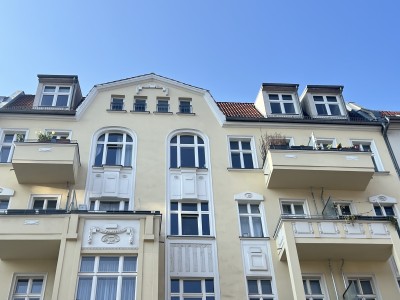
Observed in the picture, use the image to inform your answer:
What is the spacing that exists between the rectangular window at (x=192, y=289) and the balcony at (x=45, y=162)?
6.33 m

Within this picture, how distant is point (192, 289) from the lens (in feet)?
60.9

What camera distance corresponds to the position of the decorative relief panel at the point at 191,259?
18.9 meters

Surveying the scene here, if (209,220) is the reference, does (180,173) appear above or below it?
above

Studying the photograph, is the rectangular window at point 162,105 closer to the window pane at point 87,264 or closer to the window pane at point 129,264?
the window pane at point 129,264

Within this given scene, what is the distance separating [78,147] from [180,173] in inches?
181

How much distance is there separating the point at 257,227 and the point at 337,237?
135 inches

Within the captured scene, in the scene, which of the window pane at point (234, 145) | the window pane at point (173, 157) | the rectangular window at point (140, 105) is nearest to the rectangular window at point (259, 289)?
the window pane at point (173, 157)

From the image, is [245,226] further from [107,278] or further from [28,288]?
[28,288]

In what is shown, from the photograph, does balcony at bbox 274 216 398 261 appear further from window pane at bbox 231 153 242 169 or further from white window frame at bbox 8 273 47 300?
white window frame at bbox 8 273 47 300

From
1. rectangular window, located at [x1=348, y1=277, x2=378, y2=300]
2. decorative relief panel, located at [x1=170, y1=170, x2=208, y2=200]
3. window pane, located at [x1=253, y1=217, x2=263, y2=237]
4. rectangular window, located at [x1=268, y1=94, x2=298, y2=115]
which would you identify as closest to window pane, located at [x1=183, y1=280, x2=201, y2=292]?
window pane, located at [x1=253, y1=217, x2=263, y2=237]

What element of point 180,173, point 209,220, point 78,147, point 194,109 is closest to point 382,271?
point 209,220

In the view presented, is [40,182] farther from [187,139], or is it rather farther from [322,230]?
[322,230]

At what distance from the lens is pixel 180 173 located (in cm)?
2230

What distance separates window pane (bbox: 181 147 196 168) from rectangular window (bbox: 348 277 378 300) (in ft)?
27.2
